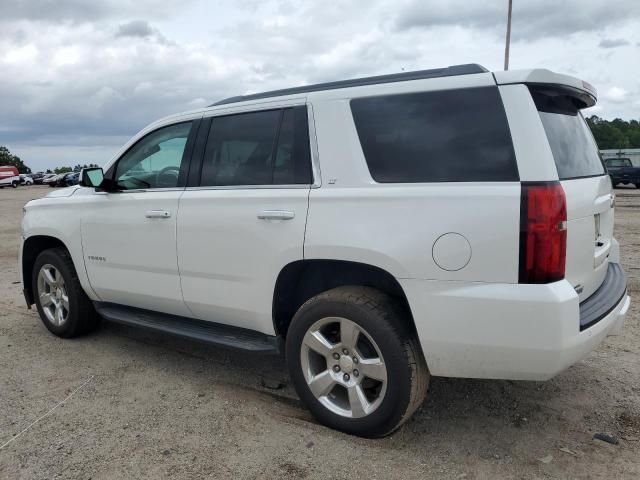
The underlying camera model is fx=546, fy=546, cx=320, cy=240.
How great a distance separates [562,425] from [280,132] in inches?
94.3

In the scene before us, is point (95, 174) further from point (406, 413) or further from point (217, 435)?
point (406, 413)

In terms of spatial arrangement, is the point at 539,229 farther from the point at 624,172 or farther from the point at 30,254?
the point at 624,172

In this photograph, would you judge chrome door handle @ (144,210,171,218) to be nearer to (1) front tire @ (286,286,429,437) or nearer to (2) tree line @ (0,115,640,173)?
(1) front tire @ (286,286,429,437)

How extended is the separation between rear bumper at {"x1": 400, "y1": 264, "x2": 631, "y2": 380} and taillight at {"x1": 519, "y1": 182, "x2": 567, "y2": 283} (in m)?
0.08

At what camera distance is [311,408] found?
10.4ft

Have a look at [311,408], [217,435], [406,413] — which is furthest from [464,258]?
[217,435]

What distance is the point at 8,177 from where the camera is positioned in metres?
48.2

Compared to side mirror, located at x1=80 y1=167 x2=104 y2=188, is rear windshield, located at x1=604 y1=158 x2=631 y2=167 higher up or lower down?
lower down

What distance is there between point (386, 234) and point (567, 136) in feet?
3.63

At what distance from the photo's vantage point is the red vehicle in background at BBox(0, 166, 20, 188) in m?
48.0

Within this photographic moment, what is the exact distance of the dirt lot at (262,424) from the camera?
9.12ft

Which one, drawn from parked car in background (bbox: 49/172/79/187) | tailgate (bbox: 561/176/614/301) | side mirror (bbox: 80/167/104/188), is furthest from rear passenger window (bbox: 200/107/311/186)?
parked car in background (bbox: 49/172/79/187)

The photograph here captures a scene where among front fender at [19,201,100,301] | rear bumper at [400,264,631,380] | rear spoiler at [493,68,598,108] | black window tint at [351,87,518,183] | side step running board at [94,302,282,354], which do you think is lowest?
side step running board at [94,302,282,354]

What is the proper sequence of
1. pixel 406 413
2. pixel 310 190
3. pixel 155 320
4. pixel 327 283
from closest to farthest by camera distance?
pixel 406 413
pixel 310 190
pixel 327 283
pixel 155 320
